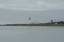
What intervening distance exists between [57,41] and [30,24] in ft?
262

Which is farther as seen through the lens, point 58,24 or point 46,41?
point 58,24

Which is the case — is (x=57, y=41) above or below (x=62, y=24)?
above

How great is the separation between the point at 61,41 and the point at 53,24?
6756cm

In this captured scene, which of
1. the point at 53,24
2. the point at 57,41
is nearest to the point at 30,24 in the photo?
the point at 53,24

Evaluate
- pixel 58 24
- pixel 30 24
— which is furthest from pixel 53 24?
pixel 30 24

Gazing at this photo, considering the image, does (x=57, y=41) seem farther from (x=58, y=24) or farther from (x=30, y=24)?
(x=30, y=24)

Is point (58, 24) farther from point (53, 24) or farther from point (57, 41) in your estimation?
point (57, 41)

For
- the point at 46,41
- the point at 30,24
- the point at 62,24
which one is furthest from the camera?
the point at 30,24

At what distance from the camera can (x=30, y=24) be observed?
106m

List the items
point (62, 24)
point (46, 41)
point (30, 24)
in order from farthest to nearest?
point (30, 24) < point (62, 24) < point (46, 41)

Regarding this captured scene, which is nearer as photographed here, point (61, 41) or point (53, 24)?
point (61, 41)

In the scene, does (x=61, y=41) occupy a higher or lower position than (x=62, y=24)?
higher

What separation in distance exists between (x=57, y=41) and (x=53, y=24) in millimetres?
67550

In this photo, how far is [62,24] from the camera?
9044 cm
